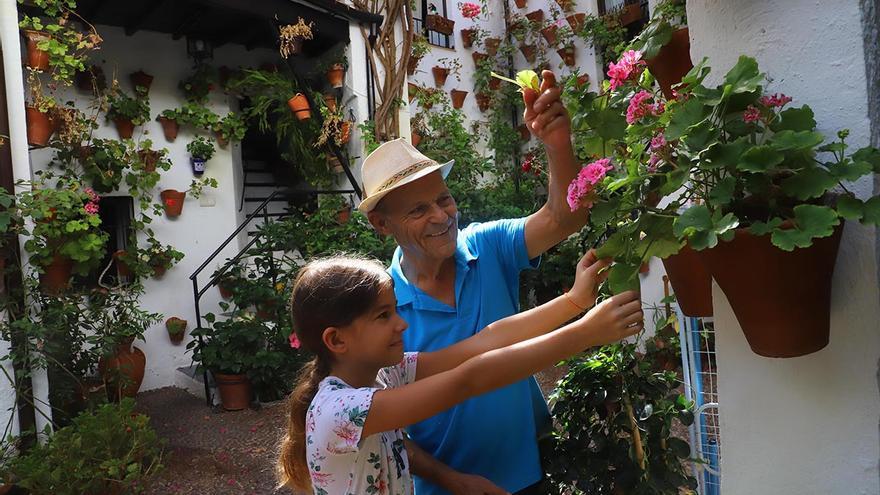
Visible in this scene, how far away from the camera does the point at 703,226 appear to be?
0.81 m

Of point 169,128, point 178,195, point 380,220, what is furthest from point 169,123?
point 380,220

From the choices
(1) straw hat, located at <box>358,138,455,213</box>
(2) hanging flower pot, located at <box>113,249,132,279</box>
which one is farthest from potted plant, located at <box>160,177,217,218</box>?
(1) straw hat, located at <box>358,138,455,213</box>

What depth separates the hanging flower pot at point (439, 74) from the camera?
8109 millimetres

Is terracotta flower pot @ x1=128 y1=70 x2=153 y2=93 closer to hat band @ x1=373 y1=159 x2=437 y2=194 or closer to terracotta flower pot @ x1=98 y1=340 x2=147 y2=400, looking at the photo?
terracotta flower pot @ x1=98 y1=340 x2=147 y2=400

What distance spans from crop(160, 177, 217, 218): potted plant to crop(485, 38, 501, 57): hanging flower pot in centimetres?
434

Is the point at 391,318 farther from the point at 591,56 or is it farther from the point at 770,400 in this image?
the point at 591,56

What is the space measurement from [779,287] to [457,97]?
772 cm

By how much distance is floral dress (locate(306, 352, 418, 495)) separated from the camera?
1.30 metres

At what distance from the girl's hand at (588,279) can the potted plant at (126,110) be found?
5.87 m

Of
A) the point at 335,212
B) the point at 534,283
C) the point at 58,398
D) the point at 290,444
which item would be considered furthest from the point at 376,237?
the point at 290,444

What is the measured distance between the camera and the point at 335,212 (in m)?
6.43

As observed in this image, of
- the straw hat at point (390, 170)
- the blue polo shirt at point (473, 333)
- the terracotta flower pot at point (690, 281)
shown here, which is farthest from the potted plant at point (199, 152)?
the terracotta flower pot at point (690, 281)

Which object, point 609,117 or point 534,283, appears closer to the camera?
point 609,117

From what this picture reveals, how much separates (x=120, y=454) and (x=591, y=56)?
6966mm
